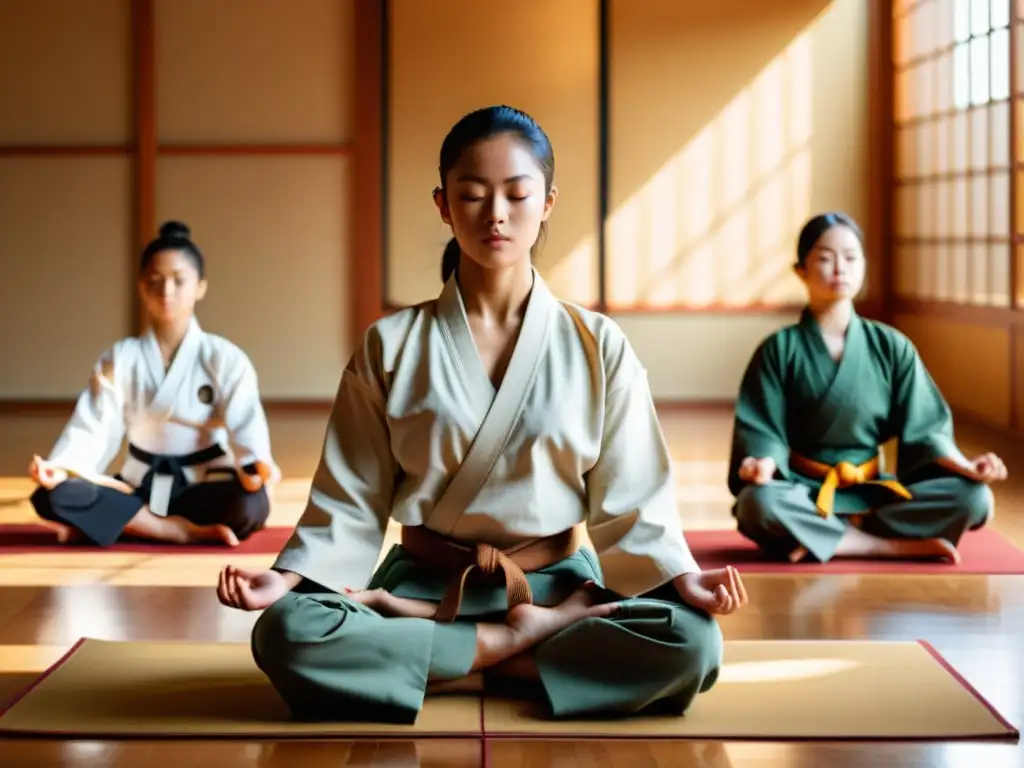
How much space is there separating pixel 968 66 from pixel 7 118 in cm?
490

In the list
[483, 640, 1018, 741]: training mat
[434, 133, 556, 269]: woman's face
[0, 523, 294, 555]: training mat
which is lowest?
[483, 640, 1018, 741]: training mat

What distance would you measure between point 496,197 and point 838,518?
1.90m

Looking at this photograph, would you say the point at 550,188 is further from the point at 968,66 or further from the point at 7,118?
the point at 7,118

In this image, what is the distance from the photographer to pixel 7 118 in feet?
26.1

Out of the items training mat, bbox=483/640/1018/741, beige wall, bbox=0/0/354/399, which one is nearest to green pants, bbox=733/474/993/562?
training mat, bbox=483/640/1018/741

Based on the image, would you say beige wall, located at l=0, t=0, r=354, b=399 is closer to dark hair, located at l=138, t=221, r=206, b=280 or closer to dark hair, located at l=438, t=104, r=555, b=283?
dark hair, located at l=138, t=221, r=206, b=280

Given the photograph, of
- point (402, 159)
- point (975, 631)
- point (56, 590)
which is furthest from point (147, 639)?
point (402, 159)

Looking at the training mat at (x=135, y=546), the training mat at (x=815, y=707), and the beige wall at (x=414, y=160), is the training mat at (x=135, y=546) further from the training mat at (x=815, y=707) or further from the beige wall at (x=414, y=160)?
the beige wall at (x=414, y=160)

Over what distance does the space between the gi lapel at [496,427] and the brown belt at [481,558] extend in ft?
0.13

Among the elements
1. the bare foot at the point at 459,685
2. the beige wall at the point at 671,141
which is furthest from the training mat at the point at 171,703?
the beige wall at the point at 671,141

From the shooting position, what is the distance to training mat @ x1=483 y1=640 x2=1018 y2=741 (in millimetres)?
2377

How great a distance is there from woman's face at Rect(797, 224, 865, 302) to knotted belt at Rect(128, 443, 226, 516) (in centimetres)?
177

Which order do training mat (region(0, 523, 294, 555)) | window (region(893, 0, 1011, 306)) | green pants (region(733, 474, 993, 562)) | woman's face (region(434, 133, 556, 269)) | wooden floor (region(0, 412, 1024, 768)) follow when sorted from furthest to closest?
window (region(893, 0, 1011, 306)) → training mat (region(0, 523, 294, 555)) → green pants (region(733, 474, 993, 562)) → woman's face (region(434, 133, 556, 269)) → wooden floor (region(0, 412, 1024, 768))

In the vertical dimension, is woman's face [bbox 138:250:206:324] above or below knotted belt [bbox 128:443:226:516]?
above
